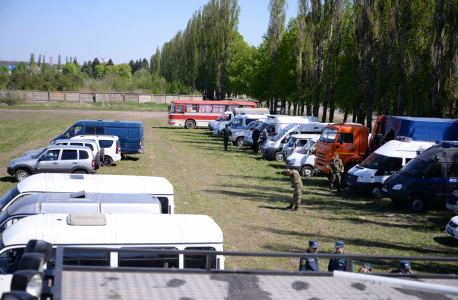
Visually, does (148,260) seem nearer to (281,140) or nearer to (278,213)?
(278,213)

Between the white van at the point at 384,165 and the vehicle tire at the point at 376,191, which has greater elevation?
the white van at the point at 384,165

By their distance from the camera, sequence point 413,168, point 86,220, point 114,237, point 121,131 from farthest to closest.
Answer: point 121,131, point 413,168, point 86,220, point 114,237

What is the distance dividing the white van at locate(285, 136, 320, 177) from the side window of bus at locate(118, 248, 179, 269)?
51.3 feet

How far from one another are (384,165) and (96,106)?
6613 cm

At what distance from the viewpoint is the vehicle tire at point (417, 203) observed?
49.1 feet

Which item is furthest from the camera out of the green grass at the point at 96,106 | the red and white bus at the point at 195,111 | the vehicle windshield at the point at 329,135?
the green grass at the point at 96,106

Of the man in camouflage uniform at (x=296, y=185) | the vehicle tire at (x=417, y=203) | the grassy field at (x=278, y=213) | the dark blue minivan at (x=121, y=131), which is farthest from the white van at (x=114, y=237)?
the dark blue minivan at (x=121, y=131)

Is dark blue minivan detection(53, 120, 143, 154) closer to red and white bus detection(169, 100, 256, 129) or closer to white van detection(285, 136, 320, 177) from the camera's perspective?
white van detection(285, 136, 320, 177)

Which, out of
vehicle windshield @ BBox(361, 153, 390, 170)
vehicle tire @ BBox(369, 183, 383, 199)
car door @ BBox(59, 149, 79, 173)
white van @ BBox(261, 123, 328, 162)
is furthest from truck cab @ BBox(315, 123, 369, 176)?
car door @ BBox(59, 149, 79, 173)


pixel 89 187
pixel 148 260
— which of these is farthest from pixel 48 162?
pixel 148 260

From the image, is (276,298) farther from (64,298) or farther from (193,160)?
(193,160)

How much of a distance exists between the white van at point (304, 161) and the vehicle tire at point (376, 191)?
4.56 meters

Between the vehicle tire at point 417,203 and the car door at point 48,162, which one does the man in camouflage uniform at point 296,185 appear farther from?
the car door at point 48,162

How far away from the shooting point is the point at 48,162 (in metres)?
17.3
